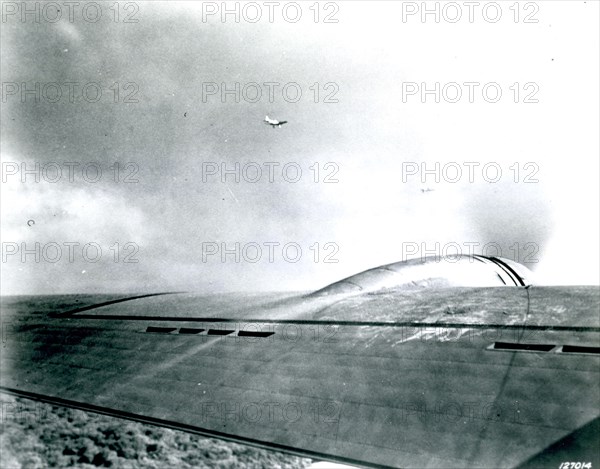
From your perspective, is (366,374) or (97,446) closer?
(366,374)

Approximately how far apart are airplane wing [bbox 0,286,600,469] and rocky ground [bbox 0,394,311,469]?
1.80ft

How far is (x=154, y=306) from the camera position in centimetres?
1617

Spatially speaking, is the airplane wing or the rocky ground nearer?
the airplane wing

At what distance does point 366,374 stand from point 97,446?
4.92m

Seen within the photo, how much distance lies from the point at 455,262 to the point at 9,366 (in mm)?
12058

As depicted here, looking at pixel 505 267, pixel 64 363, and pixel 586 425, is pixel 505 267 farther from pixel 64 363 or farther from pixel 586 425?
pixel 64 363

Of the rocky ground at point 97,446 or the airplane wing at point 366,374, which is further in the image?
the rocky ground at point 97,446

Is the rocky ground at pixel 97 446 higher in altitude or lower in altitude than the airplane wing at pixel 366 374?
lower

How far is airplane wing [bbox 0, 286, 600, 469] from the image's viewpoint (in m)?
5.95

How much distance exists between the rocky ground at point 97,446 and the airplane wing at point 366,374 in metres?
0.55

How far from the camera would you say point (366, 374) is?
7.80 meters

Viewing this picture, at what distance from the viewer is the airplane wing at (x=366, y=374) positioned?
5.95 meters

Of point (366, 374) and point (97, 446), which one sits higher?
point (366, 374)

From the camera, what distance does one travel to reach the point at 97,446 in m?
9.09
